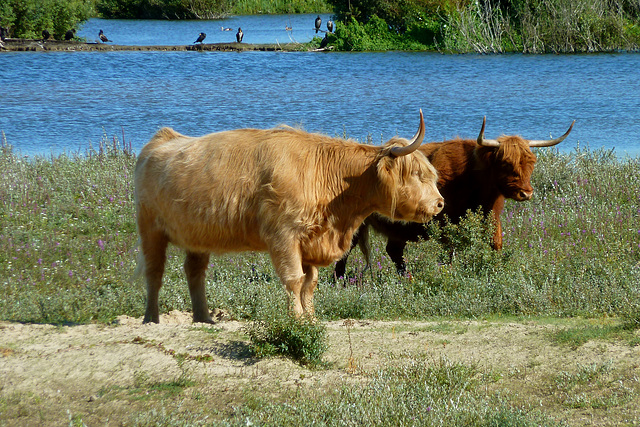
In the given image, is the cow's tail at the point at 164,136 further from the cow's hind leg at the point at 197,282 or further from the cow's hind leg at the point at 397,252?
the cow's hind leg at the point at 397,252

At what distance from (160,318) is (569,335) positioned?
3658 mm

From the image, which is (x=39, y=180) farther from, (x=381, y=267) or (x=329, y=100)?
(x=329, y=100)

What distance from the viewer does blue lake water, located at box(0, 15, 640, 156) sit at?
18.0m

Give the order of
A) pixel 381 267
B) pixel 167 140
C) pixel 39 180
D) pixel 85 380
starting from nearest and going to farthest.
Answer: pixel 85 380, pixel 167 140, pixel 381 267, pixel 39 180

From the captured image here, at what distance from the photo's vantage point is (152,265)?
21.3ft

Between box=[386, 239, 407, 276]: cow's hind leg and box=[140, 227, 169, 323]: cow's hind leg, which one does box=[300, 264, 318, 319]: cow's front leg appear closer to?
box=[140, 227, 169, 323]: cow's hind leg

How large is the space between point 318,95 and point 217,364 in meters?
19.6

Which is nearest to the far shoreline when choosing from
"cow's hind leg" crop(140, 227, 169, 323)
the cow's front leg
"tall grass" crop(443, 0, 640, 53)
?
"tall grass" crop(443, 0, 640, 53)

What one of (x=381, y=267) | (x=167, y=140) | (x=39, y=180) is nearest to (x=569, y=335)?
(x=381, y=267)

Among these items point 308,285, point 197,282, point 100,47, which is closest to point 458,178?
point 308,285

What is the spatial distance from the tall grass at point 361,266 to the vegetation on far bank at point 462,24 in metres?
23.4

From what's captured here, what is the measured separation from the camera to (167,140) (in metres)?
6.65

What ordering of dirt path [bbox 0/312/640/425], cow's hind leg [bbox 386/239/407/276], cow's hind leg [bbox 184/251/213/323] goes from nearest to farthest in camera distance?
dirt path [bbox 0/312/640/425], cow's hind leg [bbox 184/251/213/323], cow's hind leg [bbox 386/239/407/276]

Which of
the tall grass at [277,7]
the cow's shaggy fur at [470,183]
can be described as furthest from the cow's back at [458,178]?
the tall grass at [277,7]
